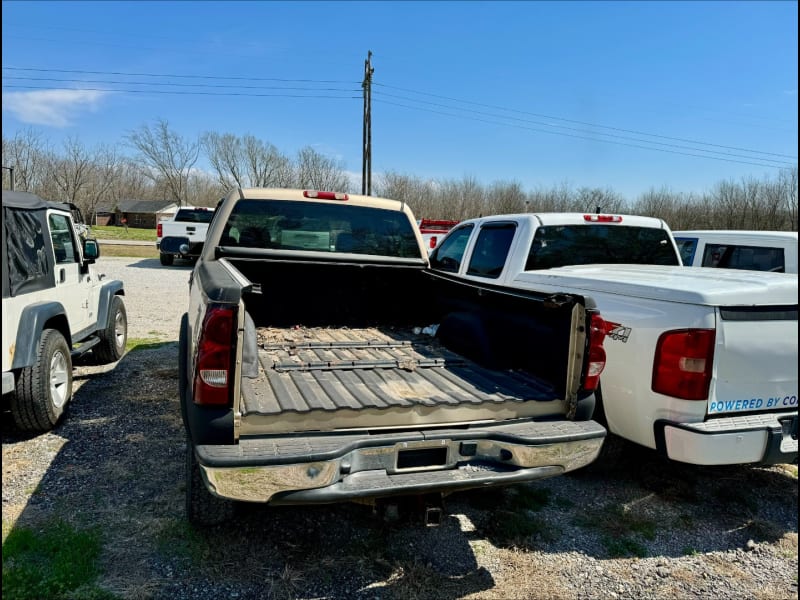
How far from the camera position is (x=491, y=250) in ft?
19.3

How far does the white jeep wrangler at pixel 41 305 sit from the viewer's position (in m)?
4.09

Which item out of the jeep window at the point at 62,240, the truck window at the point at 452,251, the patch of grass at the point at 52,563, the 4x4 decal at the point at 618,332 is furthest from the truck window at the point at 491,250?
the jeep window at the point at 62,240

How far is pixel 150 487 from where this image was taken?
3.66 m

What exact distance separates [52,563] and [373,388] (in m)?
1.90

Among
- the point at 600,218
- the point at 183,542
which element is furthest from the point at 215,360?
the point at 600,218

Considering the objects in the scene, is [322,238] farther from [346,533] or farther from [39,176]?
[39,176]

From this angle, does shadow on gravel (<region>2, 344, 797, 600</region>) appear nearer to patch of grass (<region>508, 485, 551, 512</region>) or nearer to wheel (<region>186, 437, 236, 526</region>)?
patch of grass (<region>508, 485, 551, 512</region>)

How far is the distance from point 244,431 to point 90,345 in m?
4.12

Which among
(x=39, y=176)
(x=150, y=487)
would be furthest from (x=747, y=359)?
(x=39, y=176)

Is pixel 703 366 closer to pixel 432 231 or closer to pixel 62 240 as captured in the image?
pixel 62 240

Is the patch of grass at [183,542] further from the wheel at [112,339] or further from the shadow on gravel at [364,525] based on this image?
the wheel at [112,339]

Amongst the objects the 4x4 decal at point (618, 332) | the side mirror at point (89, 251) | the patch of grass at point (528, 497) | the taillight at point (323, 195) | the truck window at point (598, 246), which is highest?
the taillight at point (323, 195)

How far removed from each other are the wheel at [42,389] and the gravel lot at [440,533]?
0.18 metres

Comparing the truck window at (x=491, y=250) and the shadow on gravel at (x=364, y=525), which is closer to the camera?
the shadow on gravel at (x=364, y=525)
